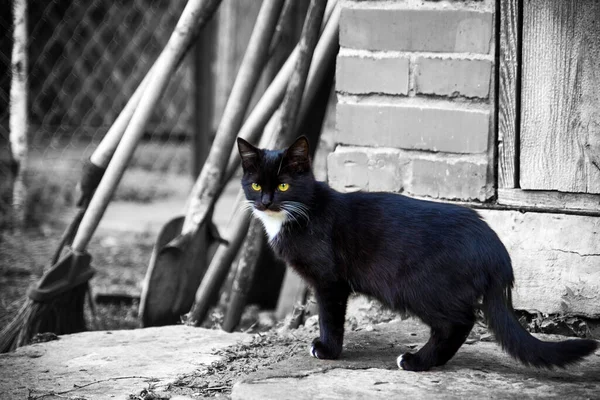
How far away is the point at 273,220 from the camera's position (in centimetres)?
231

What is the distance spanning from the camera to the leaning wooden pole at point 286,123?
288 cm

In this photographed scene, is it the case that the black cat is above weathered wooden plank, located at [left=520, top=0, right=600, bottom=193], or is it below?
below

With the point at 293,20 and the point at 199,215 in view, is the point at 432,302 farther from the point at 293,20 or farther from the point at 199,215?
the point at 293,20

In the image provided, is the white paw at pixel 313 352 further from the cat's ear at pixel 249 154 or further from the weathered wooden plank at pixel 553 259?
the weathered wooden plank at pixel 553 259

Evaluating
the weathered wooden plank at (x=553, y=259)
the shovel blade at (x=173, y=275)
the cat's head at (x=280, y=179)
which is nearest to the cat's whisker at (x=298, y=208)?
the cat's head at (x=280, y=179)

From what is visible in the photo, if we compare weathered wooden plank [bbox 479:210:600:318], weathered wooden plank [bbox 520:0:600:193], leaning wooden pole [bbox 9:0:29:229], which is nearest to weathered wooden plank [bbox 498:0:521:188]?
weathered wooden plank [bbox 520:0:600:193]

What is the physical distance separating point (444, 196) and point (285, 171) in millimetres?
639

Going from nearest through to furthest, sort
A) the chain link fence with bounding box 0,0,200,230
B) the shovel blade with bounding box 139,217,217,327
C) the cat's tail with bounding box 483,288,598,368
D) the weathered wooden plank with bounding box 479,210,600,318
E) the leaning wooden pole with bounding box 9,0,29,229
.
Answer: the cat's tail with bounding box 483,288,598,368
the weathered wooden plank with bounding box 479,210,600,318
the shovel blade with bounding box 139,217,217,327
the leaning wooden pole with bounding box 9,0,29,229
the chain link fence with bounding box 0,0,200,230

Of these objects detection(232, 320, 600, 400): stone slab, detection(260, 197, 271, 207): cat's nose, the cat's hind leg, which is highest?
detection(260, 197, 271, 207): cat's nose

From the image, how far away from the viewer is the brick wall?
2514 mm

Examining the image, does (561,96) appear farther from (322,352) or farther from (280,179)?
→ (322,352)

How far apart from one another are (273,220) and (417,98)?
720 mm

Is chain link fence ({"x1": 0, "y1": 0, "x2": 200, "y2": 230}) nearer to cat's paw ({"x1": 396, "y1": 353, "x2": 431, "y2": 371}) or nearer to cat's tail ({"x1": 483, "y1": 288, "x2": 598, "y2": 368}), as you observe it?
cat's paw ({"x1": 396, "y1": 353, "x2": 431, "y2": 371})

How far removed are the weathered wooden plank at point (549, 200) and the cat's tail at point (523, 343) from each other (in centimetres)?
58
